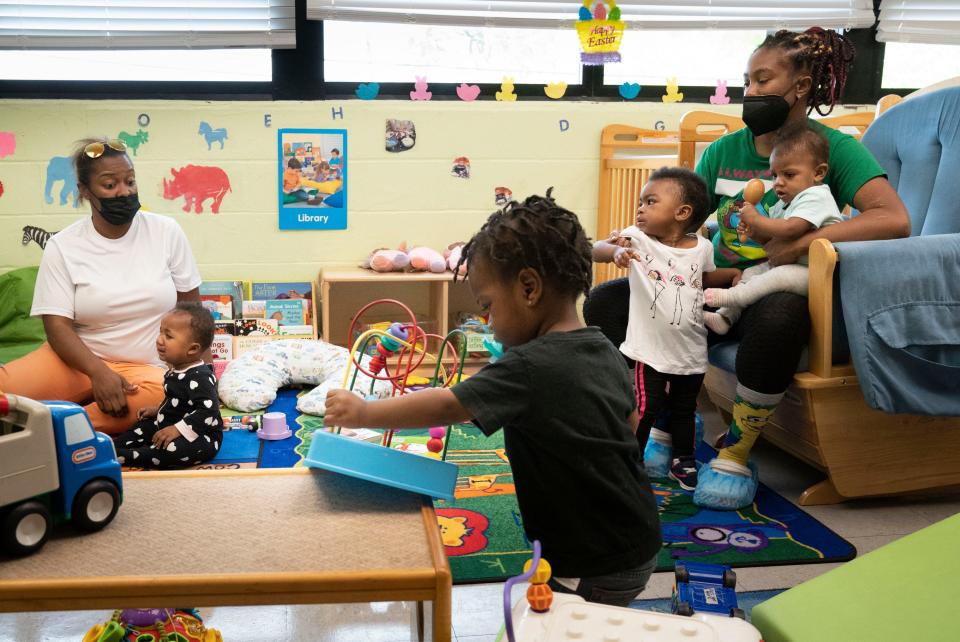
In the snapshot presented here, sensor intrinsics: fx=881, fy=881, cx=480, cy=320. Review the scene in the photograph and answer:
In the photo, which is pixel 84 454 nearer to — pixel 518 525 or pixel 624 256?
pixel 518 525

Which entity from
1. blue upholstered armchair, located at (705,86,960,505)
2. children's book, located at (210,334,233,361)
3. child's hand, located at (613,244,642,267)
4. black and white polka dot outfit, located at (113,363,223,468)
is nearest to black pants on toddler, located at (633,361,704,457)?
blue upholstered armchair, located at (705,86,960,505)

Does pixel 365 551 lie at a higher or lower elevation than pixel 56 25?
lower

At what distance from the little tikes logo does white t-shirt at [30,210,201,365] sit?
57.0 inches

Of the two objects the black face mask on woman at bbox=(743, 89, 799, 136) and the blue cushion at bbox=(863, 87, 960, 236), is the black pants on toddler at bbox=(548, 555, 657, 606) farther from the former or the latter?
the blue cushion at bbox=(863, 87, 960, 236)

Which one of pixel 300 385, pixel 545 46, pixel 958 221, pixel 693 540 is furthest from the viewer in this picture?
pixel 545 46

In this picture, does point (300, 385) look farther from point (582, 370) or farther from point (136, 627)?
point (582, 370)

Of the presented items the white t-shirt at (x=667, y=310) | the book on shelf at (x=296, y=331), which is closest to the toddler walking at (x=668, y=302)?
the white t-shirt at (x=667, y=310)

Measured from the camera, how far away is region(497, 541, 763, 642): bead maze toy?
97 cm

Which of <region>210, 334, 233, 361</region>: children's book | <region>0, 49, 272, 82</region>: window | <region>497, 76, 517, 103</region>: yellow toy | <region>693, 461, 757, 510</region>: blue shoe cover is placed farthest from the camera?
<region>497, 76, 517, 103</region>: yellow toy

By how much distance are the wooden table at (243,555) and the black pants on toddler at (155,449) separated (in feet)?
3.68

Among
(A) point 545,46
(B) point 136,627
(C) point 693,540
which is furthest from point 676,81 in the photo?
(B) point 136,627

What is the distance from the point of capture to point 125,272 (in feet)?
8.21

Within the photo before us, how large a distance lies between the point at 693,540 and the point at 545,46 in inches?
102

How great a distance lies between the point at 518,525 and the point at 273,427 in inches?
37.1
